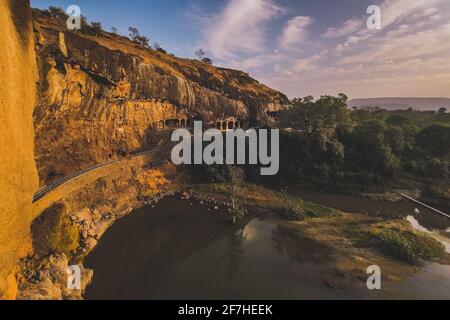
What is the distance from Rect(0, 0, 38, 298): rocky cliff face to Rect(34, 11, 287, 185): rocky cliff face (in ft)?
15.8

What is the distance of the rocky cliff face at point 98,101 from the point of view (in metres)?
26.6

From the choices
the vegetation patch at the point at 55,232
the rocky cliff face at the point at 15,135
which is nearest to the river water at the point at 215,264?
the vegetation patch at the point at 55,232

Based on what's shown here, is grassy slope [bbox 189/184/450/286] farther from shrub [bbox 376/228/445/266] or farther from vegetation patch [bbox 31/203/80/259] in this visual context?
vegetation patch [bbox 31/203/80/259]

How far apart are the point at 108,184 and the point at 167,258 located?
44.9 feet

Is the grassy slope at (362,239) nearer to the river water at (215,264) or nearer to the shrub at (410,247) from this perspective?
the shrub at (410,247)

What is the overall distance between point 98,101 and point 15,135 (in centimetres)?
1720

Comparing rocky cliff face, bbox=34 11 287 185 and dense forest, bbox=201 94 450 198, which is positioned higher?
rocky cliff face, bbox=34 11 287 185

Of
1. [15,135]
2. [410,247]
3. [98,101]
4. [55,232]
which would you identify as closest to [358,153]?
[410,247]

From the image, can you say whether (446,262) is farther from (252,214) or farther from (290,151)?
(290,151)

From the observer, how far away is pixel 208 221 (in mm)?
33906

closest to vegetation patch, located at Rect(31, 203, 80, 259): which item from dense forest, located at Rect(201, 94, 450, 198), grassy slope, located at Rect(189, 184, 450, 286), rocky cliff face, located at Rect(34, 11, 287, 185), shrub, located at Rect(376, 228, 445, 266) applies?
rocky cliff face, located at Rect(34, 11, 287, 185)

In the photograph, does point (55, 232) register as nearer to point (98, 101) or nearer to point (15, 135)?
point (15, 135)

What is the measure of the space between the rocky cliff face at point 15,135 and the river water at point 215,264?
248 inches

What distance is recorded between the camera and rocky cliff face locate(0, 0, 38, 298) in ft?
52.4
